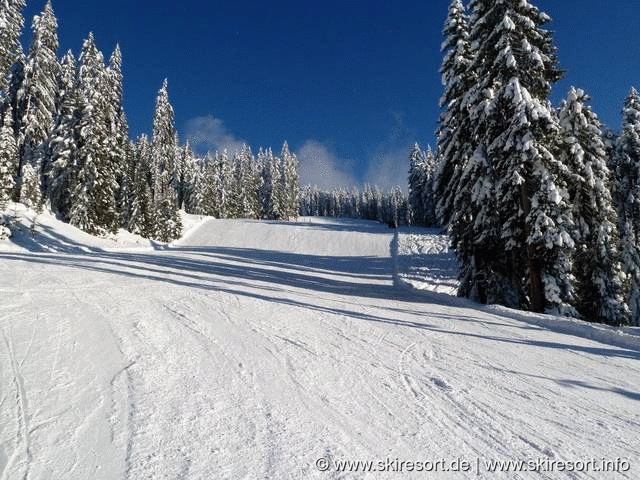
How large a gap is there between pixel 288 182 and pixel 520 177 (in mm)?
77073

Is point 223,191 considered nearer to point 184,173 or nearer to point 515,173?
point 184,173

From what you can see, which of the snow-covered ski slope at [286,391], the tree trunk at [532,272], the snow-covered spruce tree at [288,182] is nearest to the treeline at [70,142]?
the snow-covered ski slope at [286,391]

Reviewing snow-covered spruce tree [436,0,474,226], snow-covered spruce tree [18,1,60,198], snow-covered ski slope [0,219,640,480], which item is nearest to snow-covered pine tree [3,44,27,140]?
snow-covered spruce tree [18,1,60,198]

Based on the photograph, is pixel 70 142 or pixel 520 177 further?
pixel 70 142

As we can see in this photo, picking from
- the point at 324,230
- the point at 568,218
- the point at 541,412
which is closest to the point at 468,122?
the point at 568,218

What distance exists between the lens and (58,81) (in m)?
40.9

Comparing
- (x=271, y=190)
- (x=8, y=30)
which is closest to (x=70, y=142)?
(x=8, y=30)

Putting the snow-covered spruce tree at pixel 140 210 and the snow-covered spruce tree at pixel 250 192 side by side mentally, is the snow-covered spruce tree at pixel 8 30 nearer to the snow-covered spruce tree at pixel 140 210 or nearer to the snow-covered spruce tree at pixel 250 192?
the snow-covered spruce tree at pixel 140 210

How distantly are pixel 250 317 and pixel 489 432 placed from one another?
211 inches

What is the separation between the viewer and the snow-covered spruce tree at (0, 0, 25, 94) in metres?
21.9

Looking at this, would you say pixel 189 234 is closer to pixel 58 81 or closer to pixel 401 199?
Result: pixel 58 81

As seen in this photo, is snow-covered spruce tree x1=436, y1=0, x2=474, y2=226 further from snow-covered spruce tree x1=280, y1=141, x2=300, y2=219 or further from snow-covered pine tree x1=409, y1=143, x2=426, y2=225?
snow-covered spruce tree x1=280, y1=141, x2=300, y2=219

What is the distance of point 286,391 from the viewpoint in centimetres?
448

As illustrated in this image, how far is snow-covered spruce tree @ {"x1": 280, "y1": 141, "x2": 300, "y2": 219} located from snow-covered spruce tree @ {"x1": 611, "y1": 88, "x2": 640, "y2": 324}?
62.8 meters
